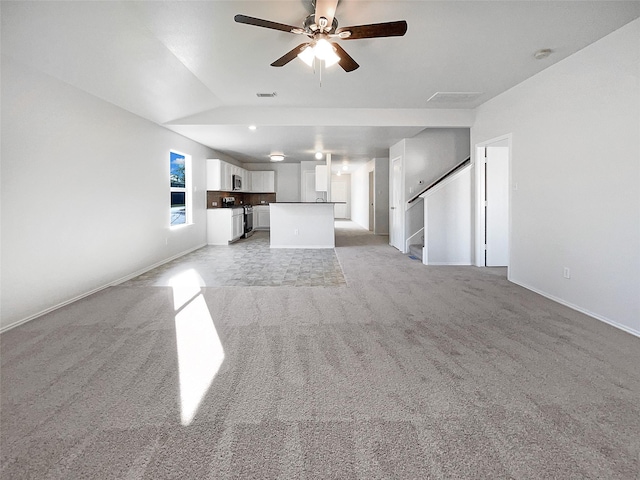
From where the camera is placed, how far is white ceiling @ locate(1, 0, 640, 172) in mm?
2752

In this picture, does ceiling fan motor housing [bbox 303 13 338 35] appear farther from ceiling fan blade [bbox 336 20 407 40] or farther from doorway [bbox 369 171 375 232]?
doorway [bbox 369 171 375 232]

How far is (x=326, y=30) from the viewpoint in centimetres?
265

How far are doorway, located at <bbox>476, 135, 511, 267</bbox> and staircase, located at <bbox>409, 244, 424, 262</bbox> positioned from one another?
102 centimetres

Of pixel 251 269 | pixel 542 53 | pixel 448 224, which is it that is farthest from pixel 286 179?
pixel 542 53

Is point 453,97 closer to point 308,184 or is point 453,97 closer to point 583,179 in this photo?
point 583,179

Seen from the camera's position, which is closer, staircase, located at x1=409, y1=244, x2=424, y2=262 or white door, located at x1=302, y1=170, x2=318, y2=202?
staircase, located at x1=409, y1=244, x2=424, y2=262

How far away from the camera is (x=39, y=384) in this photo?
2.09 meters

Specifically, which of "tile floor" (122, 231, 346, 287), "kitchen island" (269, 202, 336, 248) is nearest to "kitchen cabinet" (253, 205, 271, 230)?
"kitchen island" (269, 202, 336, 248)

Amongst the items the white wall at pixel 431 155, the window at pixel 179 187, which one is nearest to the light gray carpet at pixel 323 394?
the window at pixel 179 187

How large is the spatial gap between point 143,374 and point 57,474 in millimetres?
817

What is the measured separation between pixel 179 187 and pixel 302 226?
271 cm

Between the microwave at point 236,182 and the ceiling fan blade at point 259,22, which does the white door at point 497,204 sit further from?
the microwave at point 236,182

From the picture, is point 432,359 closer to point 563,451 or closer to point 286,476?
point 563,451

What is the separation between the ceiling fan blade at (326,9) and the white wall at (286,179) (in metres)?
9.52
